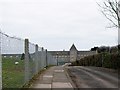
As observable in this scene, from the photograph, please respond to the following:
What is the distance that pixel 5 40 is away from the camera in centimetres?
988

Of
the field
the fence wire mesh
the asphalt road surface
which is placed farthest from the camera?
the asphalt road surface

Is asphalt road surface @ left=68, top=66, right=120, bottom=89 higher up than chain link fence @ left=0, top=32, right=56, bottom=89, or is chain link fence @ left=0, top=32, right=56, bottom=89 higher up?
chain link fence @ left=0, top=32, right=56, bottom=89

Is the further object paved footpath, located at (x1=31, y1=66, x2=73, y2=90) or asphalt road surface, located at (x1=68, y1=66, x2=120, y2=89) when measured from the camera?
asphalt road surface, located at (x1=68, y1=66, x2=120, y2=89)

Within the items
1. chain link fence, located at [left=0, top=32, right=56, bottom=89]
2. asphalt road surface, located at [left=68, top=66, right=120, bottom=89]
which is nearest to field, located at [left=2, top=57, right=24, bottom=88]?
chain link fence, located at [left=0, top=32, right=56, bottom=89]

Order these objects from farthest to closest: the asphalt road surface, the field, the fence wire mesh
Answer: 1. the asphalt road surface
2. the field
3. the fence wire mesh

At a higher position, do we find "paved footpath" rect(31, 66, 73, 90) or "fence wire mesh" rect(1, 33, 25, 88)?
"fence wire mesh" rect(1, 33, 25, 88)

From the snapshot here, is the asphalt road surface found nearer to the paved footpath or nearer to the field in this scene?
the paved footpath

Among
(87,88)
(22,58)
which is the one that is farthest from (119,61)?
(22,58)

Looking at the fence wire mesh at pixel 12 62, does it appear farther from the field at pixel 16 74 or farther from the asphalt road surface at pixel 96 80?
the asphalt road surface at pixel 96 80

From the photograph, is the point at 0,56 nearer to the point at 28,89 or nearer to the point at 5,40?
the point at 5,40

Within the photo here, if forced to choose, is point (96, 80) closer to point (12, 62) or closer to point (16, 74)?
point (16, 74)

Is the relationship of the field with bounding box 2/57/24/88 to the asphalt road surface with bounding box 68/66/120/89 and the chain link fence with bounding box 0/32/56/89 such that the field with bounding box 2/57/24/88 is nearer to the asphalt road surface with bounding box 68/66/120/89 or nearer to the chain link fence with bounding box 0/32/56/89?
the chain link fence with bounding box 0/32/56/89

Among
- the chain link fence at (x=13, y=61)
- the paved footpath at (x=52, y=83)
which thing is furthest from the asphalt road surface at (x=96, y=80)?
the chain link fence at (x=13, y=61)

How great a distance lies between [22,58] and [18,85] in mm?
1522
